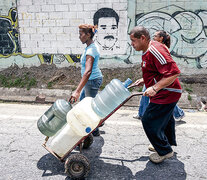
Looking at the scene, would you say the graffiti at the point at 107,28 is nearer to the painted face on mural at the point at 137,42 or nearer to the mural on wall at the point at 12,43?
the mural on wall at the point at 12,43

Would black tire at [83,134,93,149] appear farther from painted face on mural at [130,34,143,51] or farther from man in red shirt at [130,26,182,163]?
painted face on mural at [130,34,143,51]

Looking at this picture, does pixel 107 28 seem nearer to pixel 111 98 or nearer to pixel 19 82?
pixel 19 82

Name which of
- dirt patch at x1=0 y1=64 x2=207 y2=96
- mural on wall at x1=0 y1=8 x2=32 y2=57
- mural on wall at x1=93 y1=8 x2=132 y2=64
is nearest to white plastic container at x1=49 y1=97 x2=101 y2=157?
dirt patch at x1=0 y1=64 x2=207 y2=96

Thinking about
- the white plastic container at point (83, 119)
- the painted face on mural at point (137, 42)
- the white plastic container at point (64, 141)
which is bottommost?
the white plastic container at point (64, 141)

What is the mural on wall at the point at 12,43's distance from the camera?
7668 mm

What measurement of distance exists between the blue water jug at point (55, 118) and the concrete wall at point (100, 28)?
191 inches

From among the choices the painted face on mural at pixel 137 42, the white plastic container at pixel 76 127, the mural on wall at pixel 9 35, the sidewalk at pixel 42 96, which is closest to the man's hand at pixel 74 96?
the white plastic container at pixel 76 127

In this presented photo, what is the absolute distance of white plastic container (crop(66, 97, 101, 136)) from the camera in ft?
8.35

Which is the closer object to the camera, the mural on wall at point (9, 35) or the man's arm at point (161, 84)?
the man's arm at point (161, 84)

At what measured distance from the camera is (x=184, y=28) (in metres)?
7.10

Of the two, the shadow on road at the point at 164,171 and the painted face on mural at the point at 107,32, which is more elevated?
the painted face on mural at the point at 107,32

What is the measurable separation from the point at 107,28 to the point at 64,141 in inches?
213

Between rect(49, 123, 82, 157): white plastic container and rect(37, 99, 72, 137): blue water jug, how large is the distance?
0.64 ft

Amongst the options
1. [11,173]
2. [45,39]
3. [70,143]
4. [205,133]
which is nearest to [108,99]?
[70,143]
